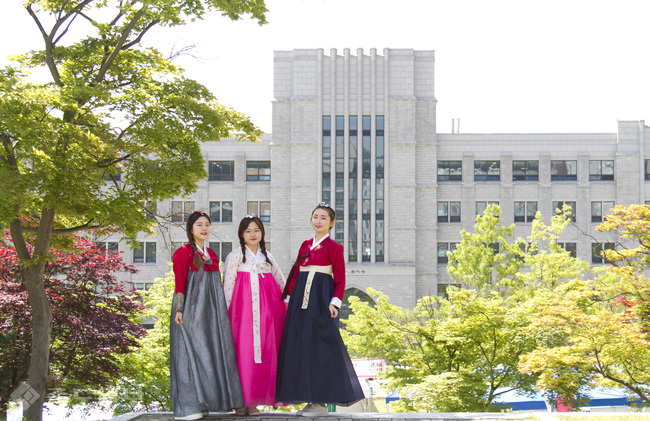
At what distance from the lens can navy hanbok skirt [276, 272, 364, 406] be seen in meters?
6.48

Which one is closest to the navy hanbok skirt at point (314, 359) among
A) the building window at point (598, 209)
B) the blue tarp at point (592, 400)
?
the blue tarp at point (592, 400)

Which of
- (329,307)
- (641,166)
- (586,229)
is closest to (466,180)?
(586,229)

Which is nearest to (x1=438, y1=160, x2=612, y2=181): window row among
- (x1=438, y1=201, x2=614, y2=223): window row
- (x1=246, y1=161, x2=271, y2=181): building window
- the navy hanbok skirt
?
(x1=438, y1=201, x2=614, y2=223): window row

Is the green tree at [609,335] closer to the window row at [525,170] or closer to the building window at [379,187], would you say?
the building window at [379,187]

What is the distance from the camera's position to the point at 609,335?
11.4m

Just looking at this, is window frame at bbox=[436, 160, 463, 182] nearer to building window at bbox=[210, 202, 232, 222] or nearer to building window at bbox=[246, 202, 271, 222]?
building window at bbox=[246, 202, 271, 222]

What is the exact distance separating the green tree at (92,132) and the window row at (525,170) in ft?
91.2

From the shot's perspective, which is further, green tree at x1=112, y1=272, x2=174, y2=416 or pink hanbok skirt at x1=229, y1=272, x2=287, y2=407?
green tree at x1=112, y1=272, x2=174, y2=416

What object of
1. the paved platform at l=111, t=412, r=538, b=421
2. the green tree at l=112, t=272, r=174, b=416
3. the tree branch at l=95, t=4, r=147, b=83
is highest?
the tree branch at l=95, t=4, r=147, b=83

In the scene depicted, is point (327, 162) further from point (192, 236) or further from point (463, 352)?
point (192, 236)

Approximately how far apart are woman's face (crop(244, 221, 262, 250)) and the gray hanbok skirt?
668 mm

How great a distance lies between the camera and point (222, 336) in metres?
6.46

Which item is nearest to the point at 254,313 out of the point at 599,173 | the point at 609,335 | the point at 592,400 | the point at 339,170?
the point at 609,335

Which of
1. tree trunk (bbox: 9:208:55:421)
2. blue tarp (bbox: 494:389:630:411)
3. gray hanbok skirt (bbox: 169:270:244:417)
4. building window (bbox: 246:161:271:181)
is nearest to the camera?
gray hanbok skirt (bbox: 169:270:244:417)
